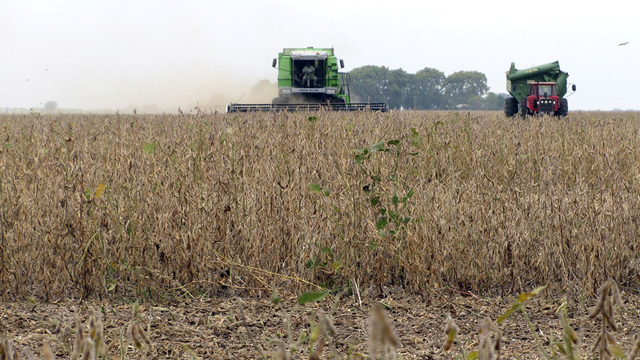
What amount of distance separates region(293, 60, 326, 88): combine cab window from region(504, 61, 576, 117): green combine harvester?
20.7 ft

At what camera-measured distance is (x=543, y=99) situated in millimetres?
15914

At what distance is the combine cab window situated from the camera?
1862cm

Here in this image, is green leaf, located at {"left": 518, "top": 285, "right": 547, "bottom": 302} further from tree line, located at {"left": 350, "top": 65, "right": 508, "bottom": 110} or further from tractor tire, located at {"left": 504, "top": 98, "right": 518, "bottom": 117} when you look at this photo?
tree line, located at {"left": 350, "top": 65, "right": 508, "bottom": 110}

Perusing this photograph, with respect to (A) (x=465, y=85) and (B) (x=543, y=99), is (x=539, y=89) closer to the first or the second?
(B) (x=543, y=99)

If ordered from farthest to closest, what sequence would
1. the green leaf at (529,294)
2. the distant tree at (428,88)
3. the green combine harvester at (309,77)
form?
the distant tree at (428,88) < the green combine harvester at (309,77) < the green leaf at (529,294)

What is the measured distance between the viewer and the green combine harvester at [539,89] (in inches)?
629

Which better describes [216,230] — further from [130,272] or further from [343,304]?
[343,304]

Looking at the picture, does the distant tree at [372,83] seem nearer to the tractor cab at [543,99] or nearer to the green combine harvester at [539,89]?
the green combine harvester at [539,89]

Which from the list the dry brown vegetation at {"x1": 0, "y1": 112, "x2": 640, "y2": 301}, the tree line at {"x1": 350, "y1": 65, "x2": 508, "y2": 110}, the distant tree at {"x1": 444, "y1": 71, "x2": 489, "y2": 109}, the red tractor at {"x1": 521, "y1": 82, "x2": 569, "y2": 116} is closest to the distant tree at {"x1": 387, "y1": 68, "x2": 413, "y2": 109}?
the tree line at {"x1": 350, "y1": 65, "x2": 508, "y2": 110}

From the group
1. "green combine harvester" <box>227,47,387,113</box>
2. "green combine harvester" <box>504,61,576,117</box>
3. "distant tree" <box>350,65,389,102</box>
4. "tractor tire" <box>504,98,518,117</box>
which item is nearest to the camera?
"green combine harvester" <box>504,61,576,117</box>

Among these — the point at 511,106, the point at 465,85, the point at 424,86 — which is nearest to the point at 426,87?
the point at 424,86

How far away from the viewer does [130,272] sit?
3.04 meters

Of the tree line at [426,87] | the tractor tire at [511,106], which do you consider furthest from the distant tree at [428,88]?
the tractor tire at [511,106]

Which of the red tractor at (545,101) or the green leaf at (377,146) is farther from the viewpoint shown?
the red tractor at (545,101)
